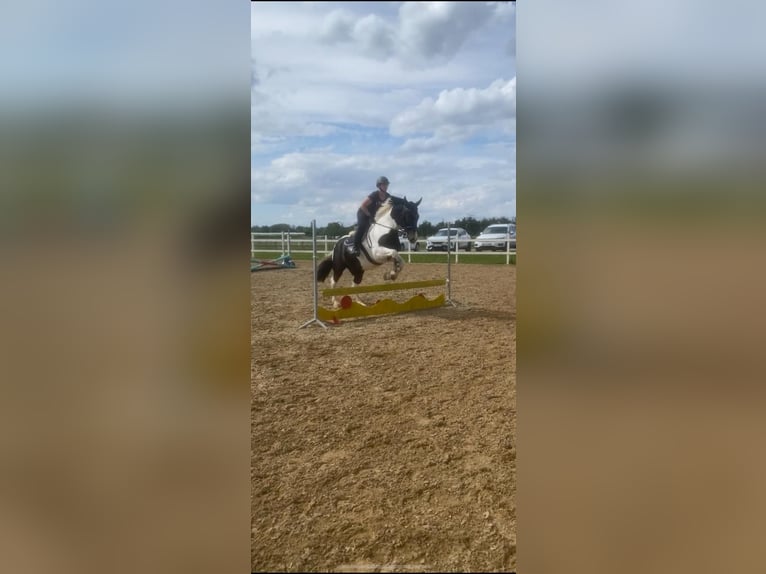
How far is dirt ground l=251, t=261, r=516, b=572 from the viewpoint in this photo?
1.39 m

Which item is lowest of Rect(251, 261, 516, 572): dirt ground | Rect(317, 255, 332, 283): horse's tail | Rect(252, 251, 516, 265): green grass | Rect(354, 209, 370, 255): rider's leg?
Rect(251, 261, 516, 572): dirt ground

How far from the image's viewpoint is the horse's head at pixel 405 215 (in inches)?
236

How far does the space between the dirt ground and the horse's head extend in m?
1.52

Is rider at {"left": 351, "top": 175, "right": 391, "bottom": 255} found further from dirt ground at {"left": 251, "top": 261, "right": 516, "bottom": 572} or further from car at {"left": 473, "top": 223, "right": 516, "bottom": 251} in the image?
car at {"left": 473, "top": 223, "right": 516, "bottom": 251}

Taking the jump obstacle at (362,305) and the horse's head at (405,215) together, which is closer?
the jump obstacle at (362,305)

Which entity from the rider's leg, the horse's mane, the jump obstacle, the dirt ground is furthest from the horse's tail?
the dirt ground

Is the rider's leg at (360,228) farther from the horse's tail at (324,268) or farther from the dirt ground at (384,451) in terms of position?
the dirt ground at (384,451)

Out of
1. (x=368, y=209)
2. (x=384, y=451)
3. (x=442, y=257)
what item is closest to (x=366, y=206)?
(x=368, y=209)

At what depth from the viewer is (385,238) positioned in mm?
6059

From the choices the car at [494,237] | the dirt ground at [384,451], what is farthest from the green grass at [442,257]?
the dirt ground at [384,451]

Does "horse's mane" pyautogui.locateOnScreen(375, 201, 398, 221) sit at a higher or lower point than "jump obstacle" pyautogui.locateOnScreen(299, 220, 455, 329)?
higher
